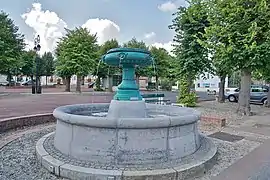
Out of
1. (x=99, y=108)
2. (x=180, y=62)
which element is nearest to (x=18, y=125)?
(x=99, y=108)

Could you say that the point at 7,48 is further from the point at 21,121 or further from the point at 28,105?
the point at 21,121

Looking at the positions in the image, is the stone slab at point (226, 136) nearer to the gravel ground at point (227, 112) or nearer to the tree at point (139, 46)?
the gravel ground at point (227, 112)

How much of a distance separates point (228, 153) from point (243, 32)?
769cm

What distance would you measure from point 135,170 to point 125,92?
2.52 m

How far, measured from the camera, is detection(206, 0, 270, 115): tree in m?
11.5

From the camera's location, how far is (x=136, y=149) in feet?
15.9

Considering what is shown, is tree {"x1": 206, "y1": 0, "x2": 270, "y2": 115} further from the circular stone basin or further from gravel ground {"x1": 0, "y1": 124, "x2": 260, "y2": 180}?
the circular stone basin

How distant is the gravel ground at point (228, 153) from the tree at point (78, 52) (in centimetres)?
2308

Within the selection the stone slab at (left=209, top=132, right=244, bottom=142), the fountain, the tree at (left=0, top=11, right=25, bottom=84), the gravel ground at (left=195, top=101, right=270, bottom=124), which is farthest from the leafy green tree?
the tree at (left=0, top=11, right=25, bottom=84)

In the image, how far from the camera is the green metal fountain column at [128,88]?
6.60 metres

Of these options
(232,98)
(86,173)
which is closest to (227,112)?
(232,98)

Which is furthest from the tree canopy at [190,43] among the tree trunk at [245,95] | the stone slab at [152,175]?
the stone slab at [152,175]

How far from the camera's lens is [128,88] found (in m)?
6.67

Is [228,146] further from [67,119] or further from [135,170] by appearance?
[67,119]
